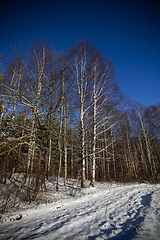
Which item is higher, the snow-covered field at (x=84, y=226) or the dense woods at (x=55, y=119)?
the dense woods at (x=55, y=119)

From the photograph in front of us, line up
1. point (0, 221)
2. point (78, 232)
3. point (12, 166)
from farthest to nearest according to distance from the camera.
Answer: point (12, 166) < point (0, 221) < point (78, 232)

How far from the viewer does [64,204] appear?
4086 mm

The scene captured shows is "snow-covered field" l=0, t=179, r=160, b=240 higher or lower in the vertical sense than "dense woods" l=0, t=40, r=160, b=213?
lower

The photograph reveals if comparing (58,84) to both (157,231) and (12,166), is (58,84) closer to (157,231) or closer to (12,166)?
(12,166)

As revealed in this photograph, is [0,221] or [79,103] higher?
[79,103]

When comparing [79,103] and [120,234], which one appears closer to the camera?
[120,234]

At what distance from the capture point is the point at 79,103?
7.61 m

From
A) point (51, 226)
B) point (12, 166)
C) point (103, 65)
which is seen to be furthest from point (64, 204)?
point (103, 65)

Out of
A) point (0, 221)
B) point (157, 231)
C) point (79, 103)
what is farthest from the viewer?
point (79, 103)

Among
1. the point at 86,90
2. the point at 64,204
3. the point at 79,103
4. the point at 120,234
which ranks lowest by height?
the point at 64,204

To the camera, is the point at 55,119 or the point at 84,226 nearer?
the point at 84,226

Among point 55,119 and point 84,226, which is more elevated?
point 55,119

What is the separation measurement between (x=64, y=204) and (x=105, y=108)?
6182 mm

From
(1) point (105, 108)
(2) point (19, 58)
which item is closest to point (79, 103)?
(1) point (105, 108)
